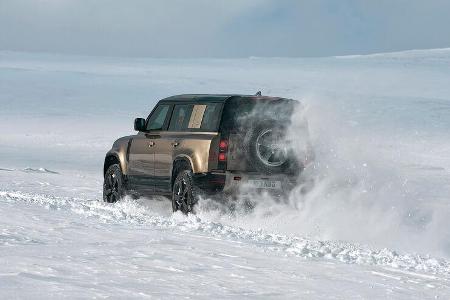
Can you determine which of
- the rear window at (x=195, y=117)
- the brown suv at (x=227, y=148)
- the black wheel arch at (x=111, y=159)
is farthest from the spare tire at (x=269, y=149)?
the black wheel arch at (x=111, y=159)

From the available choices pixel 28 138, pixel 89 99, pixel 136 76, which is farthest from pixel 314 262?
pixel 136 76

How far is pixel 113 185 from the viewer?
45.5ft

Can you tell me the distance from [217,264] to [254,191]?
11.2 ft

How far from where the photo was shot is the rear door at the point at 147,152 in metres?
12.7

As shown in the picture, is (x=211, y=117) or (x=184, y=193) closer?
(x=211, y=117)

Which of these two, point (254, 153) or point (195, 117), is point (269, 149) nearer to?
point (254, 153)

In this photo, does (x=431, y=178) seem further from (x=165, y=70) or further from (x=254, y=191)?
(x=165, y=70)

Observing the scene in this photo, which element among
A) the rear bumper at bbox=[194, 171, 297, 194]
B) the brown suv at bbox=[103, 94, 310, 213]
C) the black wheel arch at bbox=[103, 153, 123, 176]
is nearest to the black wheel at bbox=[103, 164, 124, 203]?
the black wheel arch at bbox=[103, 153, 123, 176]

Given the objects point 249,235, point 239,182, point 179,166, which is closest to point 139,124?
point 179,166

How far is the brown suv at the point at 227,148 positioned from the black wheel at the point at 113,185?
4.51 feet

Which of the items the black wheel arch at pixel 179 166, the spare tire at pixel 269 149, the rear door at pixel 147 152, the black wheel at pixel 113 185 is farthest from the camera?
the black wheel at pixel 113 185

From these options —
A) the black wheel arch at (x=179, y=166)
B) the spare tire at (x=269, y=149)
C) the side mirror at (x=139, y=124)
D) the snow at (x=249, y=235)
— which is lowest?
the snow at (x=249, y=235)

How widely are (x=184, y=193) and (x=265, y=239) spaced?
2.24 metres

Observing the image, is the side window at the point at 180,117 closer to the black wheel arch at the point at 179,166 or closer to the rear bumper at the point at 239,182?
the black wheel arch at the point at 179,166
